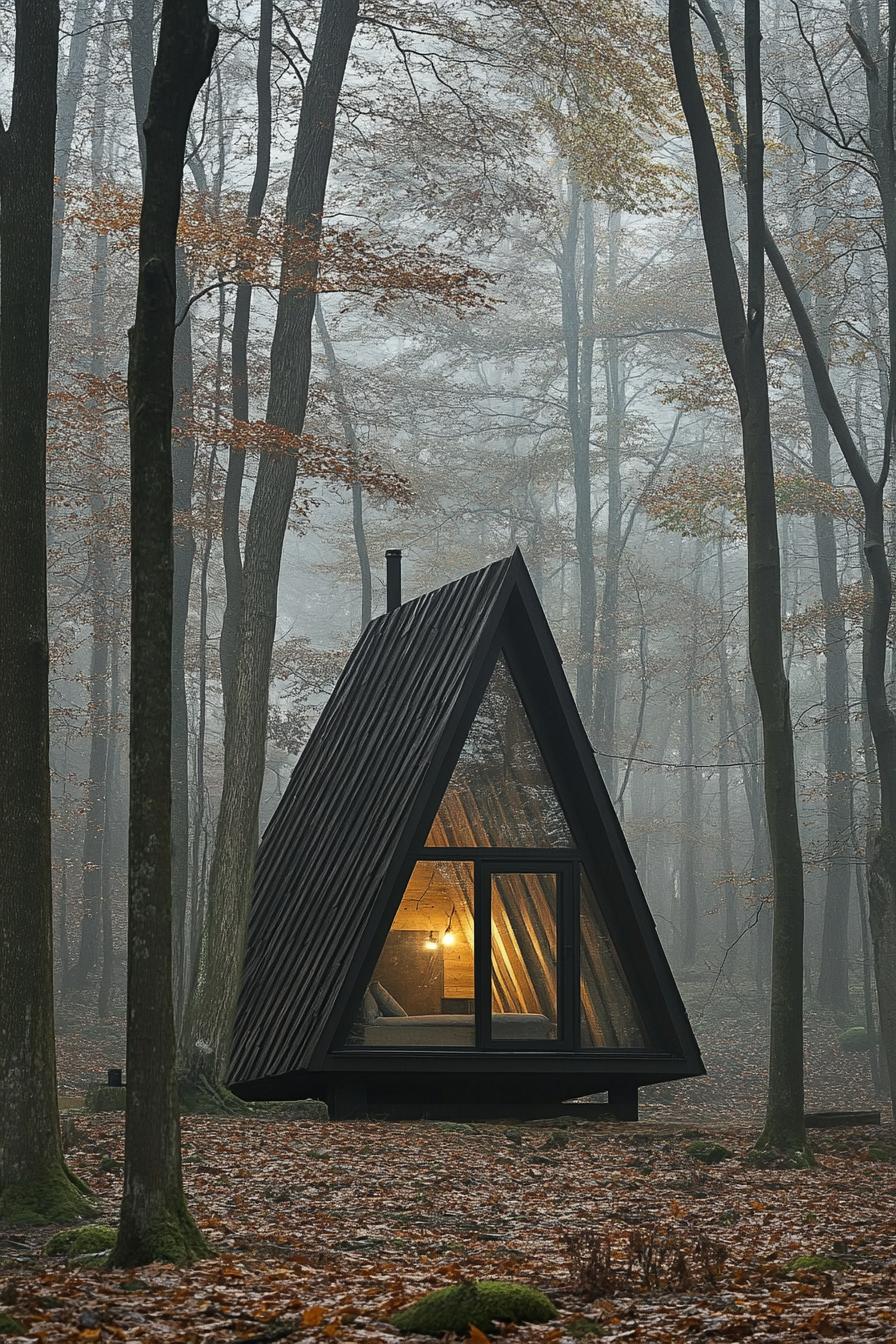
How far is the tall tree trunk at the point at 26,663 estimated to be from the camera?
662cm

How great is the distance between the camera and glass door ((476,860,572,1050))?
436 inches

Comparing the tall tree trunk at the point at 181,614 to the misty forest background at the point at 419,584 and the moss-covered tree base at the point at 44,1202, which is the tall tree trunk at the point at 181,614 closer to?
the misty forest background at the point at 419,584

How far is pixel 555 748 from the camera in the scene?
1162 cm

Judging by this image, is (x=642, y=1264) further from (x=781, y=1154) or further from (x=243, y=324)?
(x=243, y=324)

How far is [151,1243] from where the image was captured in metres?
5.46

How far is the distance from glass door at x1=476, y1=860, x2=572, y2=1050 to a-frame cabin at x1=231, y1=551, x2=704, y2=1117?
0.01 metres

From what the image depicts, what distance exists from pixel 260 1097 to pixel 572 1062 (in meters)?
3.04

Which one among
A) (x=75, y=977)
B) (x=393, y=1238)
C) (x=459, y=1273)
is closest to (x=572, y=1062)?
(x=393, y=1238)

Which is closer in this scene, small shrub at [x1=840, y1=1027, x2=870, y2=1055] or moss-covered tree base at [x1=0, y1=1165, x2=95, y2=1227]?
moss-covered tree base at [x1=0, y1=1165, x2=95, y2=1227]

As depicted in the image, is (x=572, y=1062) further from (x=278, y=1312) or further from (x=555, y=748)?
(x=278, y=1312)

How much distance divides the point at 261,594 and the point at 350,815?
2184 mm

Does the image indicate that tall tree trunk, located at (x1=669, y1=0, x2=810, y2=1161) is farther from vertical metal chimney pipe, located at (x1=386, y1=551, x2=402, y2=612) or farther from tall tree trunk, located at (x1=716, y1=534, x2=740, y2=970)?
tall tree trunk, located at (x1=716, y1=534, x2=740, y2=970)

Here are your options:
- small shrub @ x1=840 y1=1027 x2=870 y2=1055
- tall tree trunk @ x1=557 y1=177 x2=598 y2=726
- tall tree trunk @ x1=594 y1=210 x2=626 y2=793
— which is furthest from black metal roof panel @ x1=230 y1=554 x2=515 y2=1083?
tall tree trunk @ x1=594 y1=210 x2=626 y2=793

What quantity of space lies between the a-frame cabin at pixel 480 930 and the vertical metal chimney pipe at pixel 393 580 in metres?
2.45
